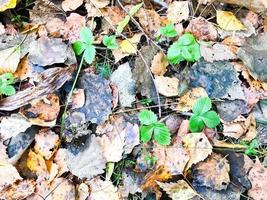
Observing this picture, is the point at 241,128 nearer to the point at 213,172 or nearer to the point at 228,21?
the point at 213,172

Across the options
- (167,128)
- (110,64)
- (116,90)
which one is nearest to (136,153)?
(167,128)

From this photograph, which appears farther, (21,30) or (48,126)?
(21,30)

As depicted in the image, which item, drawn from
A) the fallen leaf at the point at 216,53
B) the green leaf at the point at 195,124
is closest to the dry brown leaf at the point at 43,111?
the green leaf at the point at 195,124

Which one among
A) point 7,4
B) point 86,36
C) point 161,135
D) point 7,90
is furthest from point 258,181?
point 7,4

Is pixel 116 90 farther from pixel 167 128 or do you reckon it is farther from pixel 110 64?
pixel 167 128

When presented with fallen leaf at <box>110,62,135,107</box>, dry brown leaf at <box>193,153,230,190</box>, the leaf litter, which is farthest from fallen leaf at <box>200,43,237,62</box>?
dry brown leaf at <box>193,153,230,190</box>

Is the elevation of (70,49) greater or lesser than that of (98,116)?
greater
